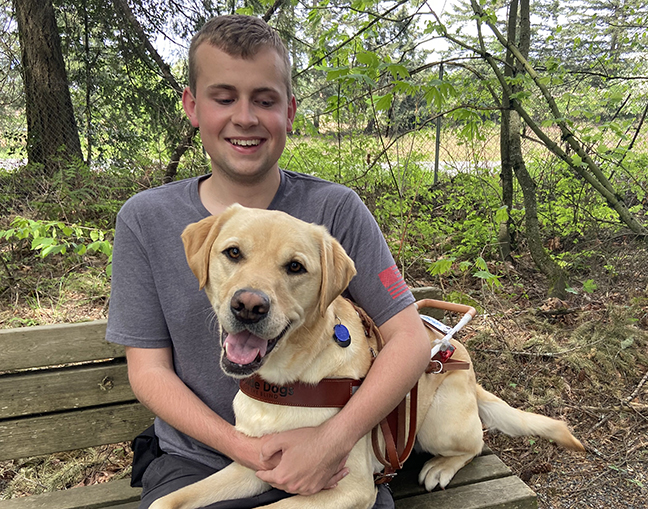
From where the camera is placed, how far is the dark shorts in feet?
5.23

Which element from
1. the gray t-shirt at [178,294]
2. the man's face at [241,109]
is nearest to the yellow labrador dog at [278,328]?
the gray t-shirt at [178,294]

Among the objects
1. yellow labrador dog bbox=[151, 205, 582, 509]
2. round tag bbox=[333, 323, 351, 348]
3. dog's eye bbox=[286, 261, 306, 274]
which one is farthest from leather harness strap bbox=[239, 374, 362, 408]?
dog's eye bbox=[286, 261, 306, 274]

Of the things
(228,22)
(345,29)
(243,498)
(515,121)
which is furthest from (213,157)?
(515,121)

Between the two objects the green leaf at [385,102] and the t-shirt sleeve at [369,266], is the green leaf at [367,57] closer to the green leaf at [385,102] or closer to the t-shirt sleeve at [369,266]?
the green leaf at [385,102]

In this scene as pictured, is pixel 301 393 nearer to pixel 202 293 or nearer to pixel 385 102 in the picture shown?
pixel 202 293

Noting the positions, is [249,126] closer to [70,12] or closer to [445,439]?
[445,439]

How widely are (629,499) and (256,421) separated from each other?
234 centimetres

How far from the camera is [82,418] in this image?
213 centimetres

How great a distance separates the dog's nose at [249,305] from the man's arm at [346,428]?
19.0 inches

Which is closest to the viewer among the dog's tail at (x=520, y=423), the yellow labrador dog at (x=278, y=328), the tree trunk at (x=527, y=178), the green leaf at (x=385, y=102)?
the yellow labrador dog at (x=278, y=328)

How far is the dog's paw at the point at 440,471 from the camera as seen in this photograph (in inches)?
76.8

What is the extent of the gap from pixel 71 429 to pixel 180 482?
834mm

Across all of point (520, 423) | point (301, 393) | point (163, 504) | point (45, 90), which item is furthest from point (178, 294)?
point (45, 90)

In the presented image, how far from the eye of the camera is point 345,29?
385 cm
